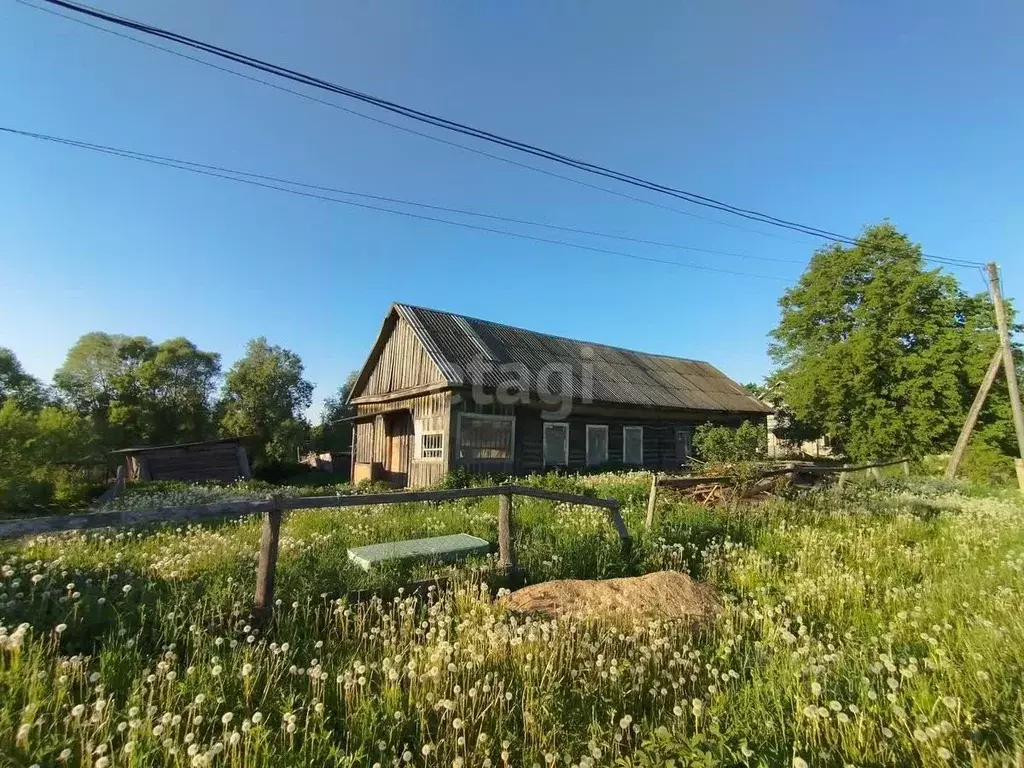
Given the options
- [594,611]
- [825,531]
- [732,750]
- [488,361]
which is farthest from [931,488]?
[732,750]

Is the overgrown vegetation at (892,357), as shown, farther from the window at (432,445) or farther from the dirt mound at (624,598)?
the dirt mound at (624,598)

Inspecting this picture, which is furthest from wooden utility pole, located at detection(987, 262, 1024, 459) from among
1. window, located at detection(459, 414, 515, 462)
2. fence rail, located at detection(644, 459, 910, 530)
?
window, located at detection(459, 414, 515, 462)

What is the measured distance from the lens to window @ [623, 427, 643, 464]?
827 inches

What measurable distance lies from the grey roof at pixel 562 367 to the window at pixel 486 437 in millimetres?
1190

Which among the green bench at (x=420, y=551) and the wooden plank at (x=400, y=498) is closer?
the wooden plank at (x=400, y=498)

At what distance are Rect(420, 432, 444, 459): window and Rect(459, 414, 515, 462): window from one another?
2.44ft

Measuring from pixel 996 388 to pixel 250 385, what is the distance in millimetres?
43945

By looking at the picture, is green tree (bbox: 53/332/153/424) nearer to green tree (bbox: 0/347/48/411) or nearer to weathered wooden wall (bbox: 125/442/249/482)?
green tree (bbox: 0/347/48/411)

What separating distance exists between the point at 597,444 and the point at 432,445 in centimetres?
657

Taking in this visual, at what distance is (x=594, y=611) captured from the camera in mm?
4535

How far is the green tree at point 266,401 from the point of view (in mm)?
35094

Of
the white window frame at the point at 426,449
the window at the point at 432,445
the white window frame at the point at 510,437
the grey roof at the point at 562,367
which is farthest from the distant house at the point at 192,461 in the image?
the white window frame at the point at 510,437

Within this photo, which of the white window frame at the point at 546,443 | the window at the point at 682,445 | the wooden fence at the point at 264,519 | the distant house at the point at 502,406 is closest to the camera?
the wooden fence at the point at 264,519

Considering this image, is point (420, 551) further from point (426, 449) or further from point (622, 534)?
point (426, 449)
